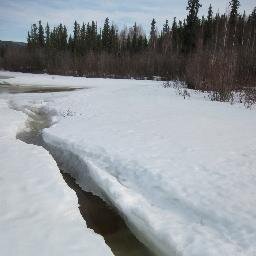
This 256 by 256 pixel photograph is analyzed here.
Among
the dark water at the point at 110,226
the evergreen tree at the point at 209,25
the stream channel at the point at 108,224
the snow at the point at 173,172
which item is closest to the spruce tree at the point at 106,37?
the evergreen tree at the point at 209,25

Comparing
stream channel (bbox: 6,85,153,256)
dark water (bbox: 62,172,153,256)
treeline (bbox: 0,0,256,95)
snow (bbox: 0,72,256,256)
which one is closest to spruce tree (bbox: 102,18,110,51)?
treeline (bbox: 0,0,256,95)

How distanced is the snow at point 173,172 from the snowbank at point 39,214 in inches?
22.5

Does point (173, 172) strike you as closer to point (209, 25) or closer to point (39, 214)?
point (39, 214)

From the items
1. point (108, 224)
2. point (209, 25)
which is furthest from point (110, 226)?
point (209, 25)

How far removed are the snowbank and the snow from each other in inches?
22.5

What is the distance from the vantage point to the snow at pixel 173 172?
3293mm

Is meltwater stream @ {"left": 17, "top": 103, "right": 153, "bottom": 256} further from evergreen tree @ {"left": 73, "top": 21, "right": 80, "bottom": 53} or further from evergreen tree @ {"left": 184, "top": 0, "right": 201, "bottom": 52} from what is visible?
evergreen tree @ {"left": 73, "top": 21, "right": 80, "bottom": 53}

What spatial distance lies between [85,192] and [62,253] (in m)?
2.16

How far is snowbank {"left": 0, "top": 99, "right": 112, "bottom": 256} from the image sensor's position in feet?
9.73

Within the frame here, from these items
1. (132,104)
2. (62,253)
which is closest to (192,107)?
(132,104)

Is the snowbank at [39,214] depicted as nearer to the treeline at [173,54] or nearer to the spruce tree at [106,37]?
the treeline at [173,54]

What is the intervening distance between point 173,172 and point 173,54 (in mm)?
30327

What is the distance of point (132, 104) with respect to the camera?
1141cm

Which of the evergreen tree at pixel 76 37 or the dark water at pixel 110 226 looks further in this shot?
the evergreen tree at pixel 76 37
